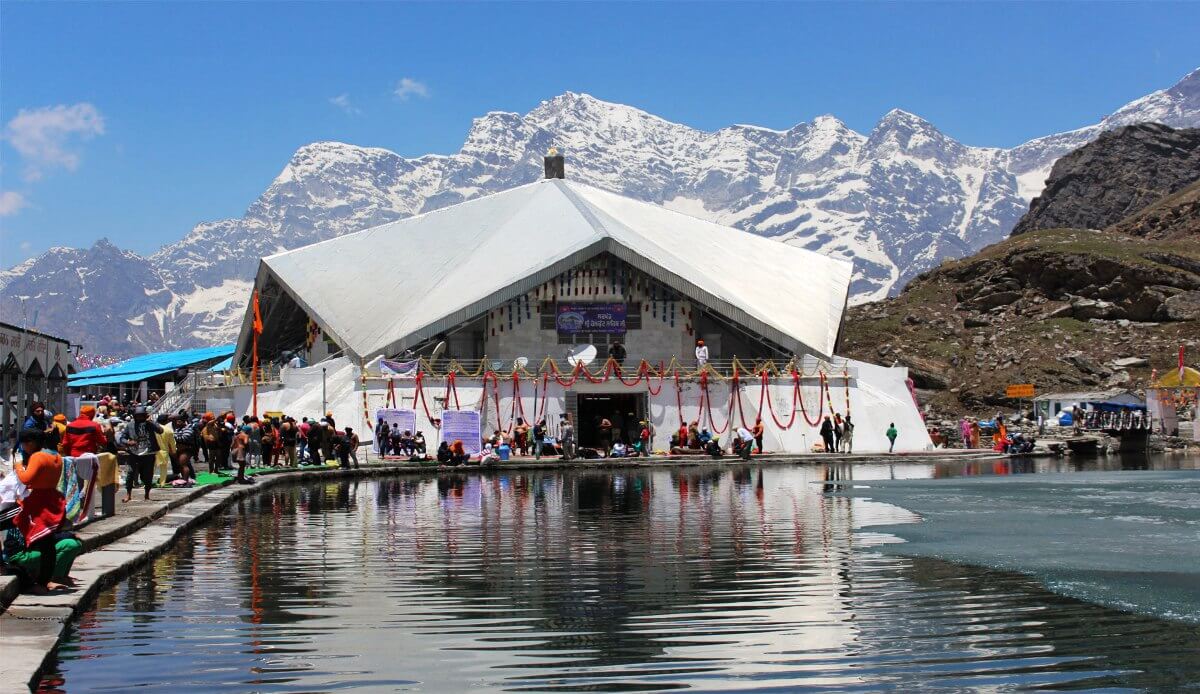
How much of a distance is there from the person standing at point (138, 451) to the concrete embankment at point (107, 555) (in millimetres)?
473

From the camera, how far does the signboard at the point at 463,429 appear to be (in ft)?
118

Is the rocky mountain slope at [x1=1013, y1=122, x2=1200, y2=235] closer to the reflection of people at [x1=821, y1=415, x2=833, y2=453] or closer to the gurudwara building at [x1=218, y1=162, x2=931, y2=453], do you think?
the gurudwara building at [x1=218, y1=162, x2=931, y2=453]

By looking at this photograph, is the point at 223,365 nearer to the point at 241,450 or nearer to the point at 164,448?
the point at 241,450

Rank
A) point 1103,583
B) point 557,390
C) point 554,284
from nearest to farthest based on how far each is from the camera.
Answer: point 1103,583 < point 557,390 < point 554,284

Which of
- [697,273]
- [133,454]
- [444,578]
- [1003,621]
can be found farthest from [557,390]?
[1003,621]

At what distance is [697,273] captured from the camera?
44.7m

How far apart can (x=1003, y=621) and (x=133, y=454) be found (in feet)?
45.1

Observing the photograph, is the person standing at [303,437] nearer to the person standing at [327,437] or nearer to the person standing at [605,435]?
the person standing at [327,437]

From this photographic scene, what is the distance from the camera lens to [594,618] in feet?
33.1

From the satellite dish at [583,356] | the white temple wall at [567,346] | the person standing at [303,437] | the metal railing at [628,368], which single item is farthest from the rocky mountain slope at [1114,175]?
the person standing at [303,437]

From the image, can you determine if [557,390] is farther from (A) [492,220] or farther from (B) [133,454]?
(B) [133,454]

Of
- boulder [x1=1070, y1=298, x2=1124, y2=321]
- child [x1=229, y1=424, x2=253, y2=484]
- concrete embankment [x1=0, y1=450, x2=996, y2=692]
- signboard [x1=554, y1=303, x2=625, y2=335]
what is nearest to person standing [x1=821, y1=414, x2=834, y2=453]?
signboard [x1=554, y1=303, x2=625, y2=335]

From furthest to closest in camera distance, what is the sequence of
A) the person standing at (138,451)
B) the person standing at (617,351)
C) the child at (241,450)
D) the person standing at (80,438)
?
1. the person standing at (617,351)
2. the child at (241,450)
3. the person standing at (138,451)
4. the person standing at (80,438)

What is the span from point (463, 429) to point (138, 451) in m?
14.9
